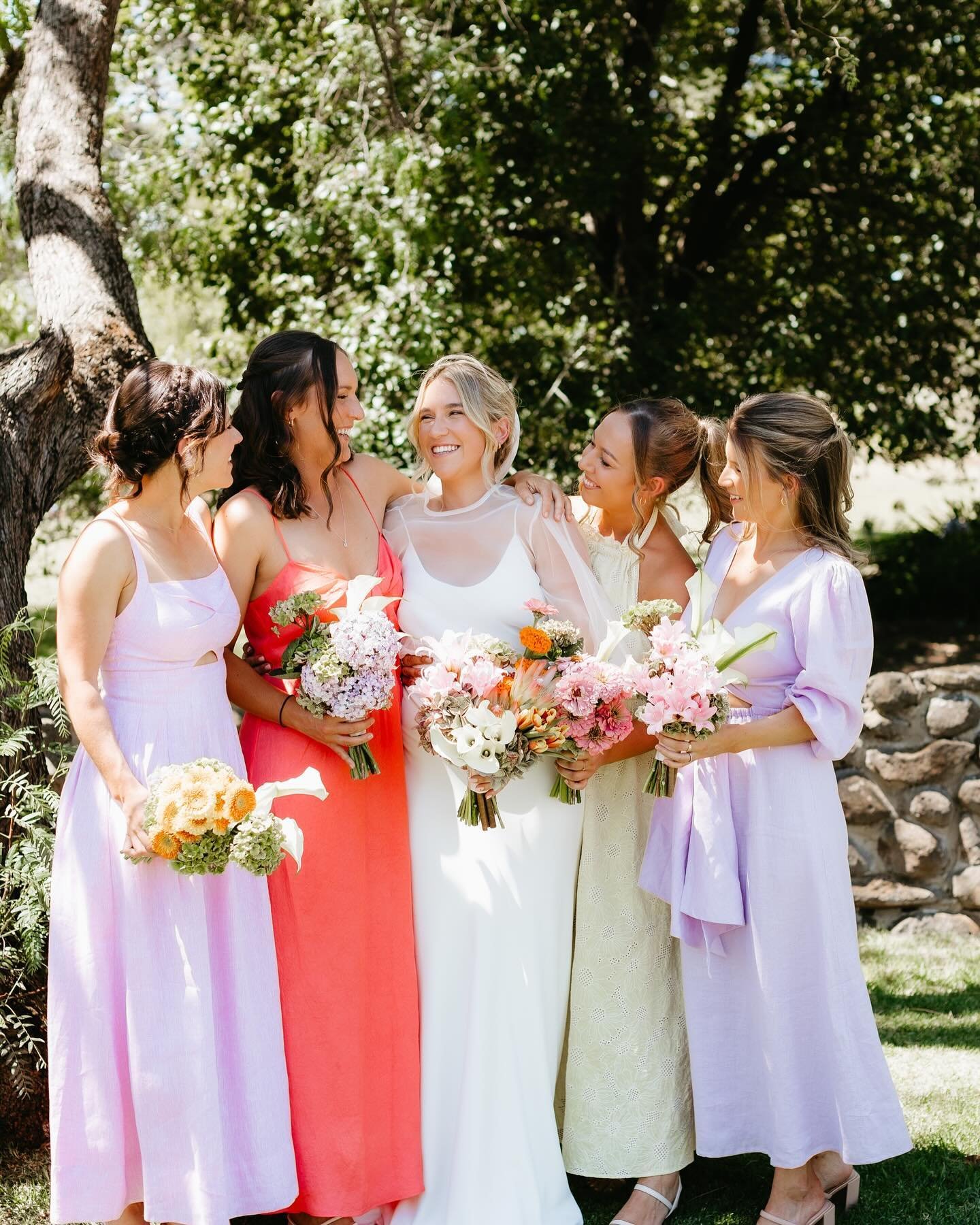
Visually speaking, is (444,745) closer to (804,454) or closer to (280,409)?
(280,409)

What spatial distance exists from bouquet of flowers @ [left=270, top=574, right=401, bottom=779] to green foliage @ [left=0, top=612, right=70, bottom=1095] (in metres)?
1.01

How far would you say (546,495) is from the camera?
158 inches

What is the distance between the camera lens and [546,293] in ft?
26.6

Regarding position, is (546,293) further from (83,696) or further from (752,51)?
(83,696)

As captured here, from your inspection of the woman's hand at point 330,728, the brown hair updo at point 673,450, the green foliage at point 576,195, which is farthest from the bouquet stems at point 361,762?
the green foliage at point 576,195

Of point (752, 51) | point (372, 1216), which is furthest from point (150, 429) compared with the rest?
→ point (752, 51)

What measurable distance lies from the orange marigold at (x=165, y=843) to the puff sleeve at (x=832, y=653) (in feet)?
5.55

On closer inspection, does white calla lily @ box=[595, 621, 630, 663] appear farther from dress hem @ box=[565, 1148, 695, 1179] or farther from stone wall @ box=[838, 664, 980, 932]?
stone wall @ box=[838, 664, 980, 932]

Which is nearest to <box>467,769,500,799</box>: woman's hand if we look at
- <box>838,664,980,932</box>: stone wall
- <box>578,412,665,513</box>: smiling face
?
<box>578,412,665,513</box>: smiling face

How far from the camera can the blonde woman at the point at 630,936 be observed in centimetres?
376

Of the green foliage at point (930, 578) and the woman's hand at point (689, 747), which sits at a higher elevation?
the green foliage at point (930, 578)

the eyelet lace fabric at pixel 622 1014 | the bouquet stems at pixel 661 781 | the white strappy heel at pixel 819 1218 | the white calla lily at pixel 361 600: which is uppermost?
the white calla lily at pixel 361 600

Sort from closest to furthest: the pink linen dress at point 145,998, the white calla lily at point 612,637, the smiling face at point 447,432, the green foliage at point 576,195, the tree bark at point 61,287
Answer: the pink linen dress at point 145,998, the white calla lily at point 612,637, the smiling face at point 447,432, the tree bark at point 61,287, the green foliage at point 576,195

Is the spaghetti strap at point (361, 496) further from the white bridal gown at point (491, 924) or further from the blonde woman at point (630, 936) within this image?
the blonde woman at point (630, 936)
